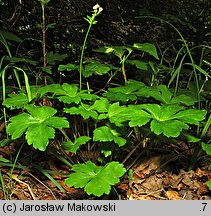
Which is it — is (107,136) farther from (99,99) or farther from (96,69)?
(96,69)

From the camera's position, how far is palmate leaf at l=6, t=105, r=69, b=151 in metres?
1.45

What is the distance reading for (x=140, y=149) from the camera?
2055mm

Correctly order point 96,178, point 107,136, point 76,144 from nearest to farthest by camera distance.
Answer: point 96,178
point 107,136
point 76,144

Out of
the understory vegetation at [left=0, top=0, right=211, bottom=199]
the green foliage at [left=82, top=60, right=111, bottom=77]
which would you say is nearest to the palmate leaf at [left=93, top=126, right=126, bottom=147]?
the understory vegetation at [left=0, top=0, right=211, bottom=199]

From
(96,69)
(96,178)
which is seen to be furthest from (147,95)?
(96,178)

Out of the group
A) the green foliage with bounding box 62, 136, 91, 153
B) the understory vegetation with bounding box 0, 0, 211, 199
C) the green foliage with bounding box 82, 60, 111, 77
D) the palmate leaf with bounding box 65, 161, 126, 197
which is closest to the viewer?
the palmate leaf with bounding box 65, 161, 126, 197

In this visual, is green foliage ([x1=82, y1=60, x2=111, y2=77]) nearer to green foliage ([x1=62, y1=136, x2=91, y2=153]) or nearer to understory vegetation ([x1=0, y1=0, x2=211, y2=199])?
understory vegetation ([x1=0, y1=0, x2=211, y2=199])

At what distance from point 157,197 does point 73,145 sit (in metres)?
0.47

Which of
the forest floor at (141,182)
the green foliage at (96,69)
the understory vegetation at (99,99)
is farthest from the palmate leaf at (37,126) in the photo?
the green foliage at (96,69)

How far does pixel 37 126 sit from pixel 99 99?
1.83ft

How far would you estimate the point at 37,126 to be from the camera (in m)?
1.51

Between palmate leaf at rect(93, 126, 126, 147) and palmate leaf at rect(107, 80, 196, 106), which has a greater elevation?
palmate leaf at rect(107, 80, 196, 106)

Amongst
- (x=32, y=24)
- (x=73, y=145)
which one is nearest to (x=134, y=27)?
(x=32, y=24)

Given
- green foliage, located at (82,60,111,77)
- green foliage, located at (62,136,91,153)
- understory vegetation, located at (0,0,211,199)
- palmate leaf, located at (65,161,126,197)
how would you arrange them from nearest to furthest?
palmate leaf, located at (65,161,126,197) < understory vegetation, located at (0,0,211,199) < green foliage, located at (62,136,91,153) < green foliage, located at (82,60,111,77)
